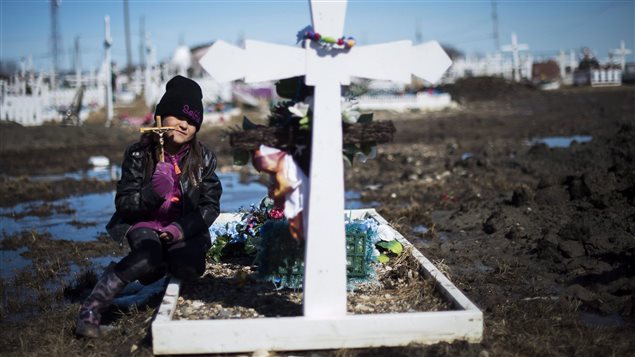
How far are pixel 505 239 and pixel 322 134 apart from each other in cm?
391

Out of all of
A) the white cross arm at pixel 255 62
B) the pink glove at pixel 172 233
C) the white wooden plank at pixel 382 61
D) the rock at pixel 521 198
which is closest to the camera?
the white cross arm at pixel 255 62

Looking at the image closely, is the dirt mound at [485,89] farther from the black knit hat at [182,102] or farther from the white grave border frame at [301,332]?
the white grave border frame at [301,332]

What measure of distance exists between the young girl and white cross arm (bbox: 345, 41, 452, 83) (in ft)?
4.61

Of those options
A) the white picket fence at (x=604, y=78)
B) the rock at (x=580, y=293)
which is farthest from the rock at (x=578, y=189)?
the white picket fence at (x=604, y=78)

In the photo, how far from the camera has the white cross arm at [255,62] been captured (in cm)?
398

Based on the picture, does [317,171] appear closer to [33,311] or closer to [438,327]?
[438,327]

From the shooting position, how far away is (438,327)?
415 cm

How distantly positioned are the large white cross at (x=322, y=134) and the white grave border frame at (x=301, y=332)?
0.37ft

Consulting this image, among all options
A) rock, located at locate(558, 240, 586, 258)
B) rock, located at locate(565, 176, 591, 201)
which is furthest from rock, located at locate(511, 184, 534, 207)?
rock, located at locate(558, 240, 586, 258)

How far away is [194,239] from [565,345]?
104 inches

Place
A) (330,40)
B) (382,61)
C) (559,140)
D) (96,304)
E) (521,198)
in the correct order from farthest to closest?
1. (559,140)
2. (521,198)
3. (96,304)
4. (382,61)
5. (330,40)

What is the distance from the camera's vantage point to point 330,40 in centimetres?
404

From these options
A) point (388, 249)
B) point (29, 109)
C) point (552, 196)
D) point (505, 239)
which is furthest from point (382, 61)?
point (29, 109)

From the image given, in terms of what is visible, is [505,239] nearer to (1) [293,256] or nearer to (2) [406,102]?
(1) [293,256]
